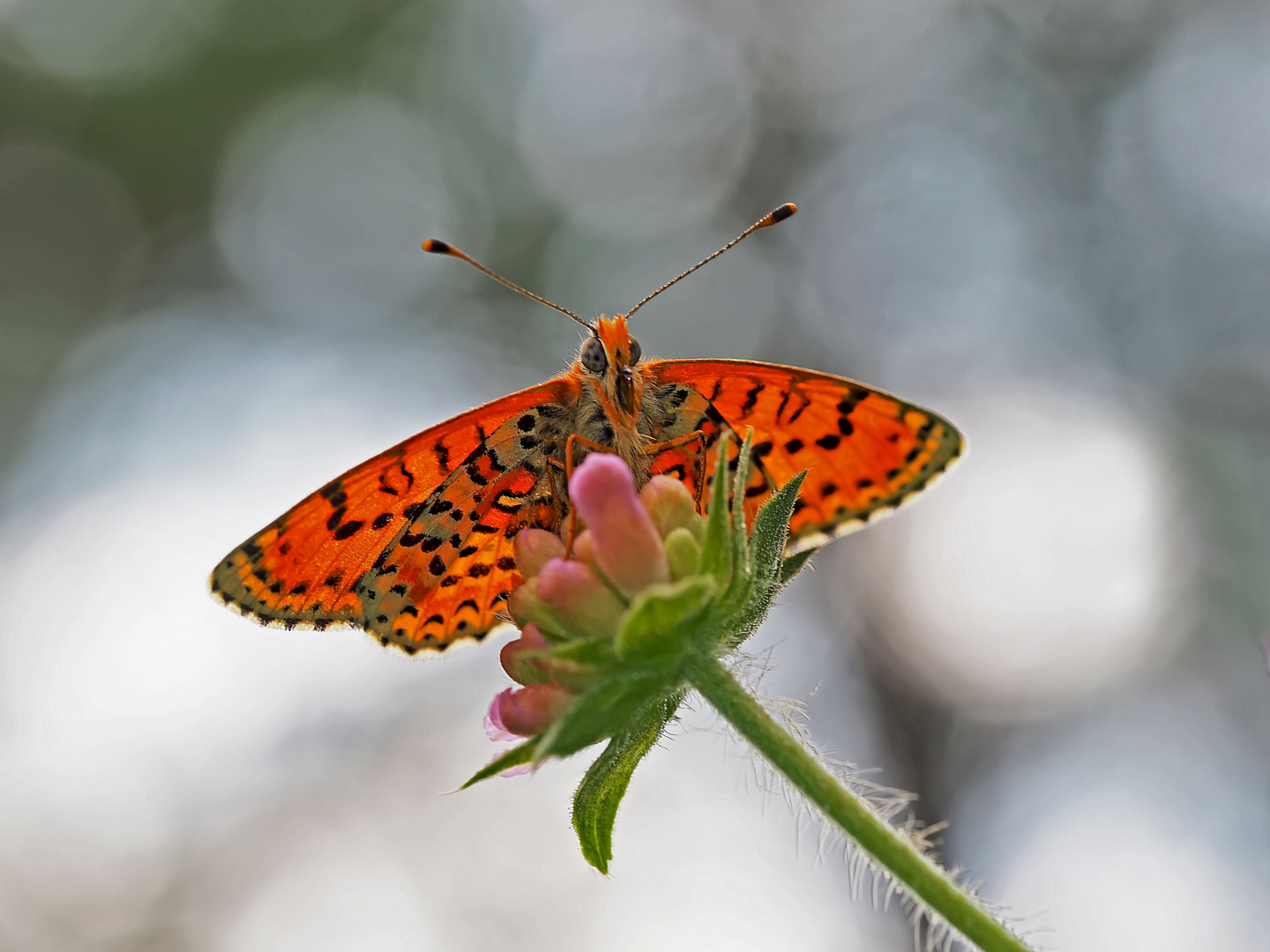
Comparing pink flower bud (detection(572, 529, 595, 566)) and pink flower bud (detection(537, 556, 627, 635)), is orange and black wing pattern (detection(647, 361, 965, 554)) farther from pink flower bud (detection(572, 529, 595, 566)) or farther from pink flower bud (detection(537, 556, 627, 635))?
pink flower bud (detection(537, 556, 627, 635))

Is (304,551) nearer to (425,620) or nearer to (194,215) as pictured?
(425,620)

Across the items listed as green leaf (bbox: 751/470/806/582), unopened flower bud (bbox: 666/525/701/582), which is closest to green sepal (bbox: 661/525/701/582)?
unopened flower bud (bbox: 666/525/701/582)

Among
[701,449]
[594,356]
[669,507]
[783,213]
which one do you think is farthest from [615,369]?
[783,213]

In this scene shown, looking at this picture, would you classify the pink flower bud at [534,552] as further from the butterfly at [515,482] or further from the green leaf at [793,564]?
the green leaf at [793,564]

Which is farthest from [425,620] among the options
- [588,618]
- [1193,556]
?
[1193,556]

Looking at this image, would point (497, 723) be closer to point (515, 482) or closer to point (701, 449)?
point (515, 482)

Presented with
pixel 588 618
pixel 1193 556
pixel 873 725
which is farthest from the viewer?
pixel 1193 556
